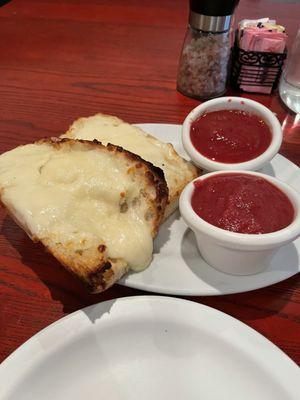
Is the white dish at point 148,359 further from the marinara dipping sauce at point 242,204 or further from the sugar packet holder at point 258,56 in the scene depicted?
the sugar packet holder at point 258,56

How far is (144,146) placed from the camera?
1543mm

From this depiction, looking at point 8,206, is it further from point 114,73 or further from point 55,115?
point 114,73

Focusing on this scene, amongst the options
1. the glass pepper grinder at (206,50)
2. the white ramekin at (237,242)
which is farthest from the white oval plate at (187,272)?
the glass pepper grinder at (206,50)

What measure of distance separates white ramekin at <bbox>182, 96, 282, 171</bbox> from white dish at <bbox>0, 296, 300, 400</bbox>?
0.55 m

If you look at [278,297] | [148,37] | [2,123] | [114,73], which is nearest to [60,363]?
[278,297]

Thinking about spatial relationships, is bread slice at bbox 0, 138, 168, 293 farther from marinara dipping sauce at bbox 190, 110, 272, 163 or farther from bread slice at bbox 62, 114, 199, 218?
marinara dipping sauce at bbox 190, 110, 272, 163

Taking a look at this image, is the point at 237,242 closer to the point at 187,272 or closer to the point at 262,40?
the point at 187,272

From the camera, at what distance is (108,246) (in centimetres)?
121

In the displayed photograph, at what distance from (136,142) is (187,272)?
0.55 meters

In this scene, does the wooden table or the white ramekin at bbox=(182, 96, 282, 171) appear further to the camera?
the white ramekin at bbox=(182, 96, 282, 171)

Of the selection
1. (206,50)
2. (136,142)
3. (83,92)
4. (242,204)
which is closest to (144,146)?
(136,142)

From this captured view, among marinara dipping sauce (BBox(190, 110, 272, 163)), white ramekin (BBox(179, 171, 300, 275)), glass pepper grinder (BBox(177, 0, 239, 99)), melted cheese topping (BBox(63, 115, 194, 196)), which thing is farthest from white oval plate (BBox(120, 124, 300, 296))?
glass pepper grinder (BBox(177, 0, 239, 99))

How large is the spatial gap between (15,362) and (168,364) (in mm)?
413

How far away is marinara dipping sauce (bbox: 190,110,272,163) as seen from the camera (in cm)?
151
